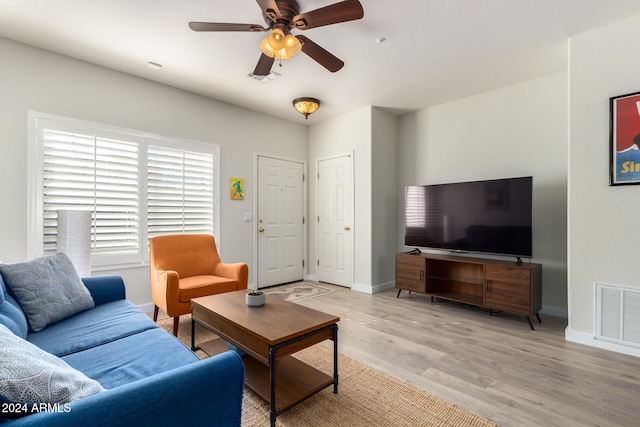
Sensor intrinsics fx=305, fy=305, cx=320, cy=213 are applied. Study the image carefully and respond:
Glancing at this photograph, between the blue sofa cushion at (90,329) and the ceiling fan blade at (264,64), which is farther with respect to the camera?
the ceiling fan blade at (264,64)

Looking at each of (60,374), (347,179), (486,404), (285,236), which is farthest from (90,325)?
(347,179)

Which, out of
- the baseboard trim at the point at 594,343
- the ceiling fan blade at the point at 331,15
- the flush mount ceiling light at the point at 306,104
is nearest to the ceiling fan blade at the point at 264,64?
the ceiling fan blade at the point at 331,15

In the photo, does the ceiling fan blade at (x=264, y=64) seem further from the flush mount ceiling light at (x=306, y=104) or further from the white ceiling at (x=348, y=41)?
the flush mount ceiling light at (x=306, y=104)

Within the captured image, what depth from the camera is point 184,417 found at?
35.9 inches

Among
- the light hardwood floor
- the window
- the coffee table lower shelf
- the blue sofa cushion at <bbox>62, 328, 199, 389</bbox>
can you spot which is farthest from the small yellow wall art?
the blue sofa cushion at <bbox>62, 328, 199, 389</bbox>

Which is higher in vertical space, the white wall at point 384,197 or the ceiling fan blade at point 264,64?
the ceiling fan blade at point 264,64

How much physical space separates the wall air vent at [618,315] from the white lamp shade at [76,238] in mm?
4680

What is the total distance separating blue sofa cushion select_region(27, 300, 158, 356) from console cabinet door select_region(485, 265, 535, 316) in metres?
3.20

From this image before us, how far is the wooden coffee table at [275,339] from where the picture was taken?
1.65m

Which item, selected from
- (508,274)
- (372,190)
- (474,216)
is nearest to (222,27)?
(372,190)

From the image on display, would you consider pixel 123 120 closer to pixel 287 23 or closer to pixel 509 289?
pixel 287 23

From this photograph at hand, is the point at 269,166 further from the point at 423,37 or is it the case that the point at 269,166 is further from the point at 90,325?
the point at 90,325

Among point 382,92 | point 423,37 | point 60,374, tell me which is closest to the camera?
point 60,374

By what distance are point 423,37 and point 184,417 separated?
315cm
